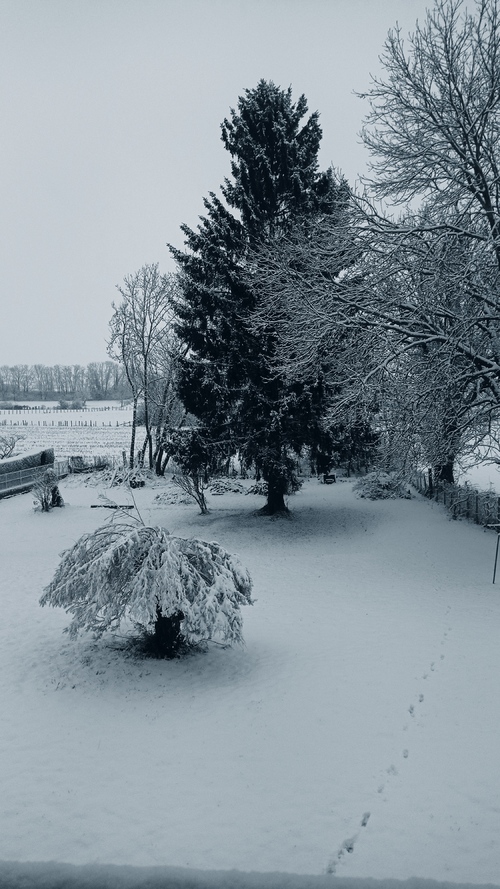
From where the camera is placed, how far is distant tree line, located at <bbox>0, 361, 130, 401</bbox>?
429 ft

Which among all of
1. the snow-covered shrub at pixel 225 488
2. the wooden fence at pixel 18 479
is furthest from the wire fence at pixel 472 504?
the wooden fence at pixel 18 479

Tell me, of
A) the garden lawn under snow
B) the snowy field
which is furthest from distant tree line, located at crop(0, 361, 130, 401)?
the garden lawn under snow

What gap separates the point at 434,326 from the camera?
1235 centimetres

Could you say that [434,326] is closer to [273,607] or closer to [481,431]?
[481,431]

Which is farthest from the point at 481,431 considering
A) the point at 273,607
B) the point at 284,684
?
the point at 284,684

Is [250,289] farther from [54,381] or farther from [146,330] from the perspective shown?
[54,381]

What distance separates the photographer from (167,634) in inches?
314

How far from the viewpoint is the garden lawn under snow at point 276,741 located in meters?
4.32

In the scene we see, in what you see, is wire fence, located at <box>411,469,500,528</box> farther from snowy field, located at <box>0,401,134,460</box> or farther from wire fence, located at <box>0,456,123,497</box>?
snowy field, located at <box>0,401,134,460</box>

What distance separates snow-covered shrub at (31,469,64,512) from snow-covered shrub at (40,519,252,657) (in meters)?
14.4

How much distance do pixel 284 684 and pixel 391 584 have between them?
18.6 ft

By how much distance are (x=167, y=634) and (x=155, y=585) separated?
1242 mm

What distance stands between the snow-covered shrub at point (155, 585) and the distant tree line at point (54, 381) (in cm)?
12199

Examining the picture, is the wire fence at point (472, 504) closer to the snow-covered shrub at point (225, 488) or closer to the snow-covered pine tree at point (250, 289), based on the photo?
the snow-covered pine tree at point (250, 289)
